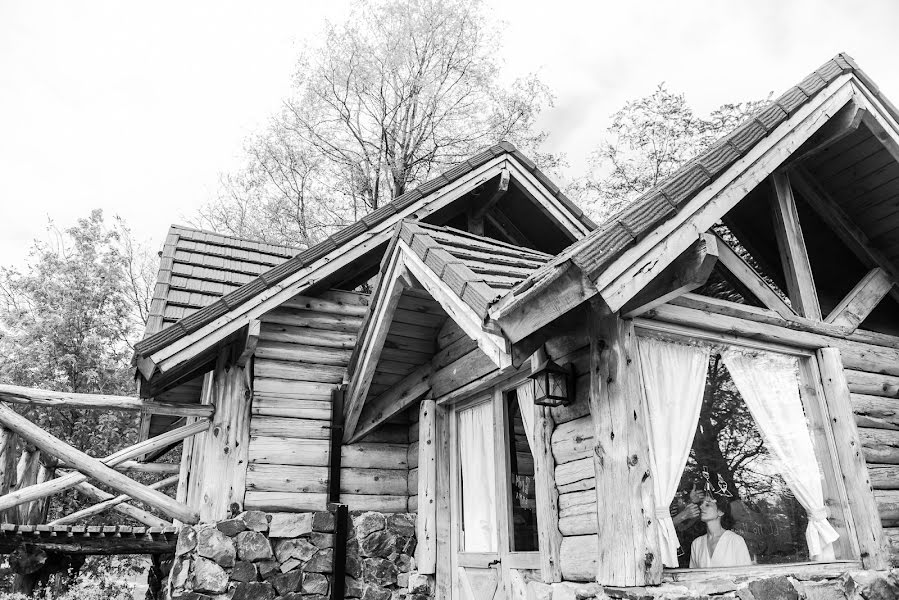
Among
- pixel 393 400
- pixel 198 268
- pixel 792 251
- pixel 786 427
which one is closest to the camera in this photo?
pixel 786 427

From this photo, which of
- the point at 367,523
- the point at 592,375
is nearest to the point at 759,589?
the point at 592,375

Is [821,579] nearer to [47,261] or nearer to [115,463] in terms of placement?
[115,463]

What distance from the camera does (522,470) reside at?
5.44 m

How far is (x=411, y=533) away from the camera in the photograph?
666 cm

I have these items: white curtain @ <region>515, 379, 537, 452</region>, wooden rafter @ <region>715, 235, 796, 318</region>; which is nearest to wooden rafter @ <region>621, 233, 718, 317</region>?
wooden rafter @ <region>715, 235, 796, 318</region>

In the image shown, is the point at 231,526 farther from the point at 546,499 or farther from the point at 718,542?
the point at 718,542

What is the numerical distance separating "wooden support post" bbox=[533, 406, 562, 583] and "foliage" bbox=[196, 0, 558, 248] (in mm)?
12893

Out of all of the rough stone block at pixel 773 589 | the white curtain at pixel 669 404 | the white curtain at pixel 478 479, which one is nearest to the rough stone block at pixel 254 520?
the white curtain at pixel 478 479

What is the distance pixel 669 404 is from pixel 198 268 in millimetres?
6418

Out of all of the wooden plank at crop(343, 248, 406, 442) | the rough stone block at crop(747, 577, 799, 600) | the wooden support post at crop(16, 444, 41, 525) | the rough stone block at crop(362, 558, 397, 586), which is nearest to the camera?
the rough stone block at crop(747, 577, 799, 600)

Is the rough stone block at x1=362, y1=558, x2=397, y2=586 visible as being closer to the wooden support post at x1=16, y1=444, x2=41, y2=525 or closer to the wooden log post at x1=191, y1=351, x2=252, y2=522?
the wooden log post at x1=191, y1=351, x2=252, y2=522

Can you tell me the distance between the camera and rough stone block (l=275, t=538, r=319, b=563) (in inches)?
247

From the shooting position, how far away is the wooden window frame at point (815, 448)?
4273mm

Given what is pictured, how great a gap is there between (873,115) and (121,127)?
40.9 meters
